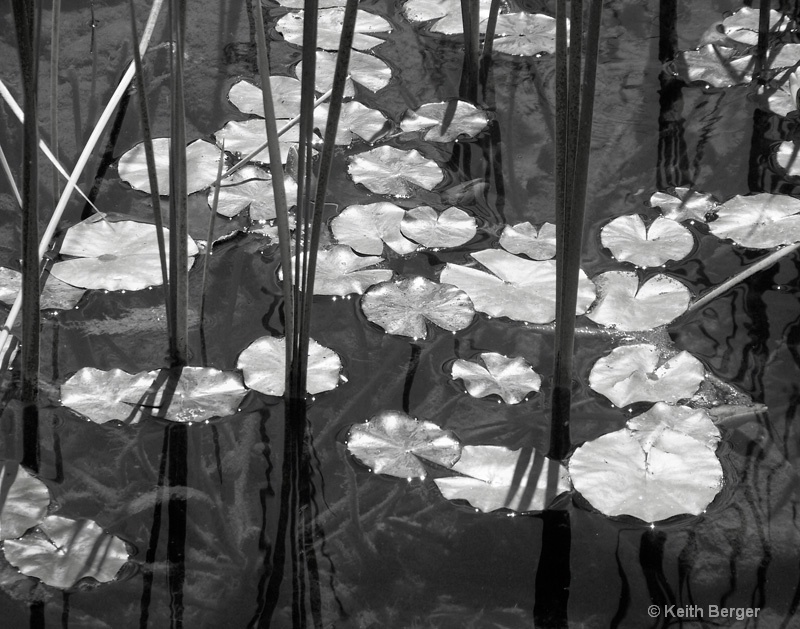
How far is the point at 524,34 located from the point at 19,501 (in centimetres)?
165

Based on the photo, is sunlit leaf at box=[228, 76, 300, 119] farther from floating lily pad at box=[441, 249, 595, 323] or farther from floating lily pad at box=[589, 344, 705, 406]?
floating lily pad at box=[589, 344, 705, 406]

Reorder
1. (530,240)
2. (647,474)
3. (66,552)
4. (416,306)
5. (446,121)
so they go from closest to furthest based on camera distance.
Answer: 1. (66,552)
2. (647,474)
3. (416,306)
4. (530,240)
5. (446,121)

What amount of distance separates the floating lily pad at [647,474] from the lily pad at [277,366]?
1.31 ft

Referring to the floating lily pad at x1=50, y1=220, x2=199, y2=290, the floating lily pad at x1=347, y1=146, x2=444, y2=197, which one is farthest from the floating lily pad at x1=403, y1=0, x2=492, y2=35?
the floating lily pad at x1=50, y1=220, x2=199, y2=290

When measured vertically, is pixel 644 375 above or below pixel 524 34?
below

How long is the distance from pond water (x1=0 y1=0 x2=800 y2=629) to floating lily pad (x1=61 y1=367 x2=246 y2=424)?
0.02 m

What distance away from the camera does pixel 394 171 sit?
182 cm

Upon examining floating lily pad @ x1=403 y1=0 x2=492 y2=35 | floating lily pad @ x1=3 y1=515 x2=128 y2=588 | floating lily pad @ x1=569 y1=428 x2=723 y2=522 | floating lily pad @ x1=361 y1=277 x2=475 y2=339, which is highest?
floating lily pad @ x1=403 y1=0 x2=492 y2=35

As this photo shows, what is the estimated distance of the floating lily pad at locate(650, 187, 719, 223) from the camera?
5.69 feet

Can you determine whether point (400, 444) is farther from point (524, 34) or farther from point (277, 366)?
point (524, 34)

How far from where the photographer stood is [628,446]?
128cm

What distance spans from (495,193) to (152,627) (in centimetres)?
107

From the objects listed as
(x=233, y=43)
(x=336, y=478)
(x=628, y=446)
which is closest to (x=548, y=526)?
(x=628, y=446)

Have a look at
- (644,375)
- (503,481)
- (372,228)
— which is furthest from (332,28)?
(503,481)
